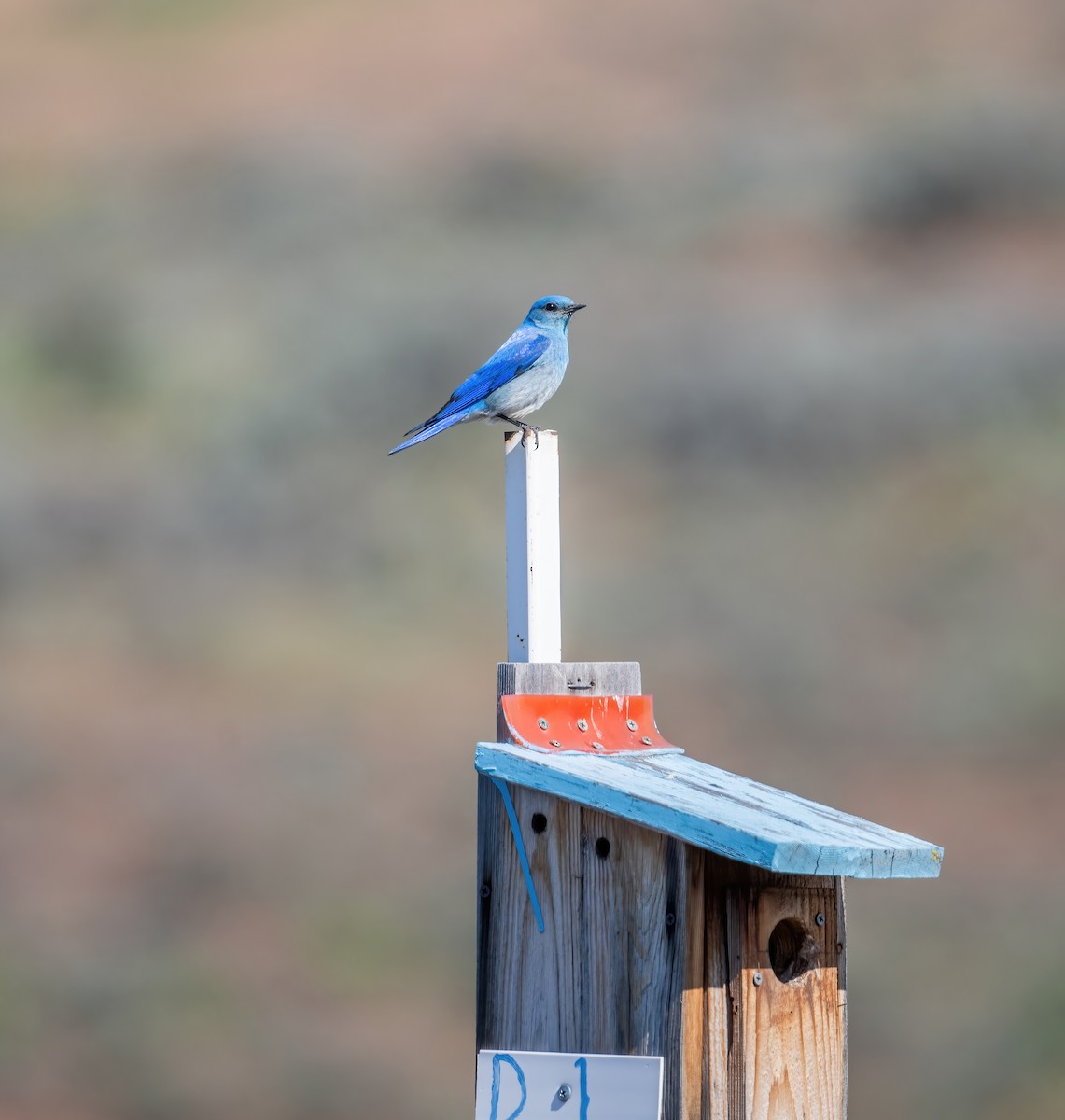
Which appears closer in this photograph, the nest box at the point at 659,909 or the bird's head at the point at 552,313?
the nest box at the point at 659,909

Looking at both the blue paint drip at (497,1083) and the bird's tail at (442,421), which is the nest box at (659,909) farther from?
the bird's tail at (442,421)

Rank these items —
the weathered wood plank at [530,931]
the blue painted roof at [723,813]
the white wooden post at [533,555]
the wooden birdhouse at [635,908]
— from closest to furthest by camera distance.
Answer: the blue painted roof at [723,813], the wooden birdhouse at [635,908], the weathered wood plank at [530,931], the white wooden post at [533,555]

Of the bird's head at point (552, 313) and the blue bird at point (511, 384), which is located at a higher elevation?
the bird's head at point (552, 313)

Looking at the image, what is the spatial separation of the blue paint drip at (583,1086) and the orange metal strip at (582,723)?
0.61m

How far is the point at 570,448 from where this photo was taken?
503 inches

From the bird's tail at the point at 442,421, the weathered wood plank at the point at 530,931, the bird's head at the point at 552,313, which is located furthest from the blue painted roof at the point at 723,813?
the bird's head at the point at 552,313

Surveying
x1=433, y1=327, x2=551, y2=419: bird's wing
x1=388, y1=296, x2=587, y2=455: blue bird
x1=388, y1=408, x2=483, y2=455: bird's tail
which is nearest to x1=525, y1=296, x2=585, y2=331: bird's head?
x1=388, y1=296, x2=587, y2=455: blue bird

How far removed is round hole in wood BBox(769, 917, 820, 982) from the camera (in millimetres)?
3443

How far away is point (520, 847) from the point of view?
11.2 feet

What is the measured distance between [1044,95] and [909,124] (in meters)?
1.41

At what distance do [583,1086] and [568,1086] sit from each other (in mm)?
31

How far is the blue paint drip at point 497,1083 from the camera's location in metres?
3.14

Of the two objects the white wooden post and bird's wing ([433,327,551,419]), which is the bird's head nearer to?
bird's wing ([433,327,551,419])

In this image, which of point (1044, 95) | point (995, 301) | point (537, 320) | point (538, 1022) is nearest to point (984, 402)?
point (995, 301)
